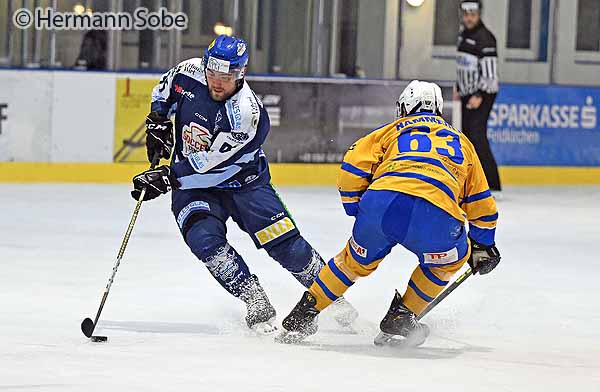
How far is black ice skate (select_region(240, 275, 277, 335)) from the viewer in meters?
4.41

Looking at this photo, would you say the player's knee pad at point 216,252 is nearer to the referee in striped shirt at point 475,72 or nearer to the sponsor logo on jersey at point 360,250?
the sponsor logo on jersey at point 360,250

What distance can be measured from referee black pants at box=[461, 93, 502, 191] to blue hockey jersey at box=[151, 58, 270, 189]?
17.0 feet

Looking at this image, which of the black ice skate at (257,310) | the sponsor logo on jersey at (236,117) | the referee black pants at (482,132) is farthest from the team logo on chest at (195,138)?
the referee black pants at (482,132)

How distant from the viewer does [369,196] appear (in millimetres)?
4066

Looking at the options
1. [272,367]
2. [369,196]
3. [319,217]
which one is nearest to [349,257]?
[369,196]

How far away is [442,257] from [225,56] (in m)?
0.95

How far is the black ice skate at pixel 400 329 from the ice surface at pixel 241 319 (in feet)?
0.19

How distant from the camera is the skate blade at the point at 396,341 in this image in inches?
168

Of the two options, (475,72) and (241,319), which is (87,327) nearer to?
(241,319)

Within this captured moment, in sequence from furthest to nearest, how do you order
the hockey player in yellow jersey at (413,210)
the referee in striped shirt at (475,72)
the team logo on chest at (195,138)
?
the referee in striped shirt at (475,72), the team logo on chest at (195,138), the hockey player in yellow jersey at (413,210)

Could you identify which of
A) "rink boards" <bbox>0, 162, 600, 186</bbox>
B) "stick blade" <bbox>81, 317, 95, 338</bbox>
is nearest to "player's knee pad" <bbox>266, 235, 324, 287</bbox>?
"stick blade" <bbox>81, 317, 95, 338</bbox>

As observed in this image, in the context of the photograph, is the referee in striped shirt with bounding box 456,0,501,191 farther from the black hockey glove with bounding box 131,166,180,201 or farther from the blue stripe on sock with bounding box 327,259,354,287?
the blue stripe on sock with bounding box 327,259,354,287

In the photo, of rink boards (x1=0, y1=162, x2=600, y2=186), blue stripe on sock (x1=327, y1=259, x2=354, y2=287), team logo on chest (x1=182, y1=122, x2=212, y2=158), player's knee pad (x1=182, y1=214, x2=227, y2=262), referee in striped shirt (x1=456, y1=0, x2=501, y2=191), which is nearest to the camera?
blue stripe on sock (x1=327, y1=259, x2=354, y2=287)

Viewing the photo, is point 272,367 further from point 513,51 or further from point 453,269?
point 513,51
